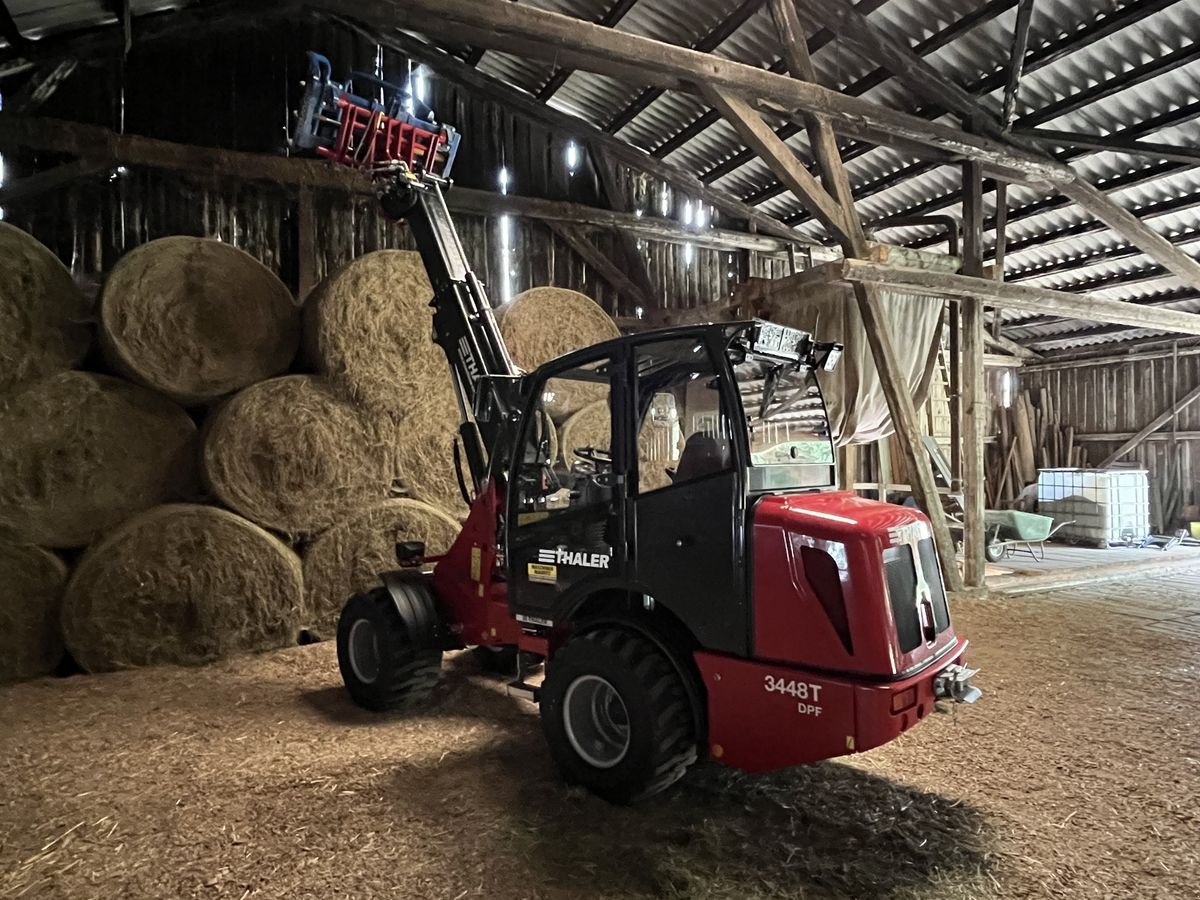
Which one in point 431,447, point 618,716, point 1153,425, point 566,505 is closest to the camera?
point 618,716

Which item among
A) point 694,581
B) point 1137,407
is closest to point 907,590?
point 694,581

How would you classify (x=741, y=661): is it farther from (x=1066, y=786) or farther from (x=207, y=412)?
(x=207, y=412)

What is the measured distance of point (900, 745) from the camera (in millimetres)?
3754

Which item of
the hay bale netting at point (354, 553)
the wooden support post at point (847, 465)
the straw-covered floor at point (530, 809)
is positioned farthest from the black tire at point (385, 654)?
the wooden support post at point (847, 465)

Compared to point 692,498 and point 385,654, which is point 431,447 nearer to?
point 385,654

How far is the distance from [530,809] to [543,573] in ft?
3.20

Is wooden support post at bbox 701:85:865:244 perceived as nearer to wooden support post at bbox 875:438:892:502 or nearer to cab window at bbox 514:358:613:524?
cab window at bbox 514:358:613:524

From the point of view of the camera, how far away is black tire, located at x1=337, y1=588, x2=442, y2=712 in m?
4.04

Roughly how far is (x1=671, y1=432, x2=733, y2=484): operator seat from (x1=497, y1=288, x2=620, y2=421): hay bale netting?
3.87 m

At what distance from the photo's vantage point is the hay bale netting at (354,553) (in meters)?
5.69

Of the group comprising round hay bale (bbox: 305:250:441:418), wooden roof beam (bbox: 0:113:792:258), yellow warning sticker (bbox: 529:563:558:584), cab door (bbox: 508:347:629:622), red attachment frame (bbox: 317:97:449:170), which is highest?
wooden roof beam (bbox: 0:113:792:258)

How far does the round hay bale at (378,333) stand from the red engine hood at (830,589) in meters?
3.89

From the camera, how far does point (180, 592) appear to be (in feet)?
17.0

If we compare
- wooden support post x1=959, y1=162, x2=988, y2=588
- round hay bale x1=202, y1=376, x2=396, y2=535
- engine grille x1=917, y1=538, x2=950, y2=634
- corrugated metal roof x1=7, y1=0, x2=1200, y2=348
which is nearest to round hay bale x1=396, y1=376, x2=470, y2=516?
round hay bale x1=202, y1=376, x2=396, y2=535
